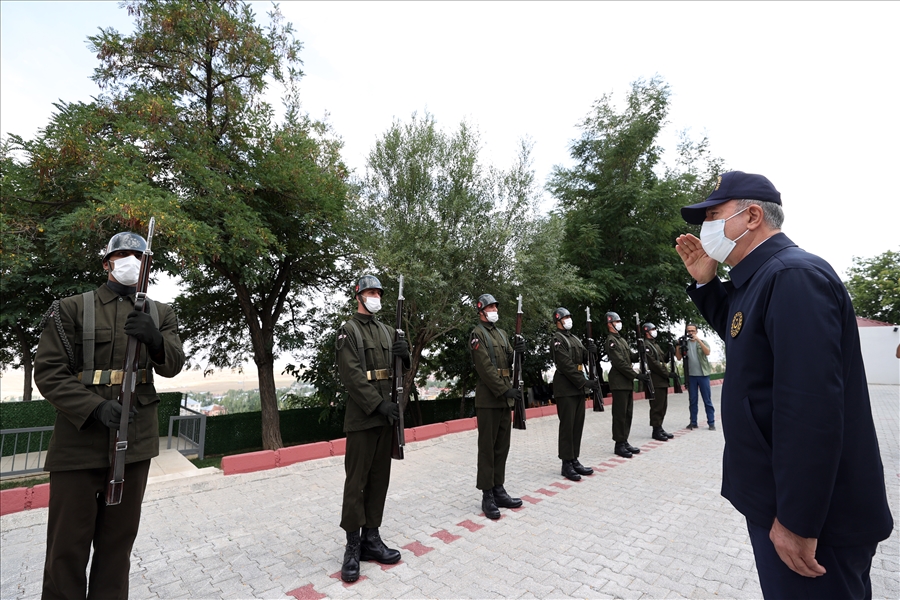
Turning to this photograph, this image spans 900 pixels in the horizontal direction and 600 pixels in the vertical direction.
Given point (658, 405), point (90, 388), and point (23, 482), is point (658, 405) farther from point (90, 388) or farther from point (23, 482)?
point (23, 482)

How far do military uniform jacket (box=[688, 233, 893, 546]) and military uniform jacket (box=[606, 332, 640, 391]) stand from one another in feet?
20.6

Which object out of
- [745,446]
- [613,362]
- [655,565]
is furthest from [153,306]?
[613,362]

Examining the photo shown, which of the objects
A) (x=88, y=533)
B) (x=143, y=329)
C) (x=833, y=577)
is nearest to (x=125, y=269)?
(x=143, y=329)

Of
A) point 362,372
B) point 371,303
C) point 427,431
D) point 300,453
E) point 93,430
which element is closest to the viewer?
point 93,430

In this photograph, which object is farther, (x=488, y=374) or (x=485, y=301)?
(x=485, y=301)

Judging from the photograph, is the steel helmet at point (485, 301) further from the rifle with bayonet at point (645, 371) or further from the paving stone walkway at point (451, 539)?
the rifle with bayonet at point (645, 371)

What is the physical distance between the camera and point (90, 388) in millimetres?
2707

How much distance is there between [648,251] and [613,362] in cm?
1356

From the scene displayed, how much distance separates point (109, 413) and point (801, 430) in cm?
344

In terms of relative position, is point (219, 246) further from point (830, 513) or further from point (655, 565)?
point (830, 513)

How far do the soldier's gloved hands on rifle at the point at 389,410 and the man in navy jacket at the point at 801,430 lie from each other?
2570 mm

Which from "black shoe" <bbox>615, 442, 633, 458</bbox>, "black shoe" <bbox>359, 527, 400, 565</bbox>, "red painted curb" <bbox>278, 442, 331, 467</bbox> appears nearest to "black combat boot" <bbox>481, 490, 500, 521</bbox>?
"black shoe" <bbox>359, 527, 400, 565</bbox>

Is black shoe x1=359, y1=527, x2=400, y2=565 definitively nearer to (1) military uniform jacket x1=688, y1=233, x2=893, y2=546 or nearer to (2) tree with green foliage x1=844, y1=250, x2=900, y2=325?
(1) military uniform jacket x1=688, y1=233, x2=893, y2=546

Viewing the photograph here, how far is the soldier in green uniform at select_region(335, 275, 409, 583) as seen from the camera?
3613mm
